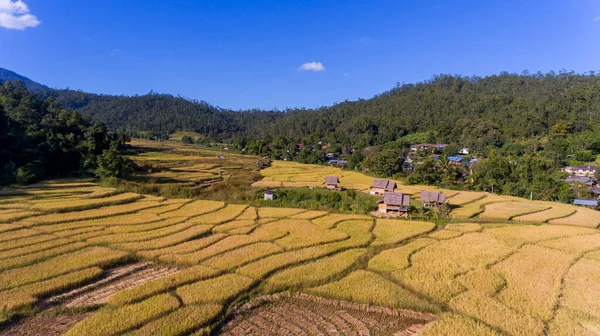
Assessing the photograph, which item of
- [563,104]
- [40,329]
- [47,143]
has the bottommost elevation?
[40,329]

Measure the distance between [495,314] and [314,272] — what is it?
579 cm

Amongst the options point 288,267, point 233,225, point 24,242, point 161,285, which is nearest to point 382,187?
point 233,225

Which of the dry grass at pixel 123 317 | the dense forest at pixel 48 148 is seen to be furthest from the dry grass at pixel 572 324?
the dense forest at pixel 48 148

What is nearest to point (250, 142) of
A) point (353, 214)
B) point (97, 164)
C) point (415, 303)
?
point (97, 164)

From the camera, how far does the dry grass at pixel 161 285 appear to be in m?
9.90

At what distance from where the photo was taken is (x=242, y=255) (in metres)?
13.8

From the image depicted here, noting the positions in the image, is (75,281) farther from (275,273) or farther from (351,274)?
(351,274)

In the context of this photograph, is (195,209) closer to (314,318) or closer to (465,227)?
(314,318)

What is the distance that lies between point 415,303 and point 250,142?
Answer: 7070 cm

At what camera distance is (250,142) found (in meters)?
78.6

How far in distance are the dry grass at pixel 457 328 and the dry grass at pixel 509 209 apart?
53.0ft

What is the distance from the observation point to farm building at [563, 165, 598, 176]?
41.6 metres

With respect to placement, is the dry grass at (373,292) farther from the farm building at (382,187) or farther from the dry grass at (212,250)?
the farm building at (382,187)

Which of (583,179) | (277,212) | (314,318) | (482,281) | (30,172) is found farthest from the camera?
(583,179)
